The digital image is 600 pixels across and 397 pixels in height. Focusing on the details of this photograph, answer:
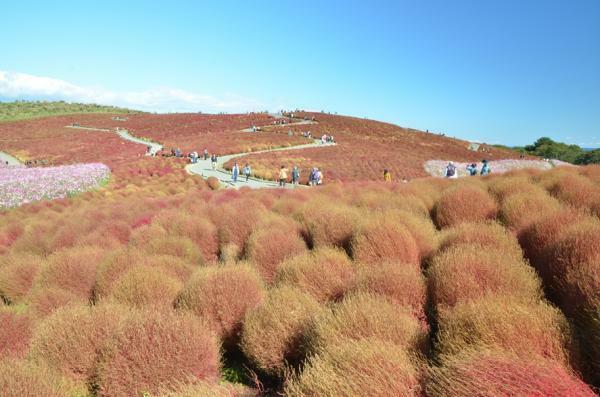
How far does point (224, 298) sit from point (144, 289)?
4.06ft

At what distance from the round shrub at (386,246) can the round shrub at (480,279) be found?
1.26 metres

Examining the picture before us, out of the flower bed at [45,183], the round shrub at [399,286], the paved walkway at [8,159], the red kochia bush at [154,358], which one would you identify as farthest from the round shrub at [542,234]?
the paved walkway at [8,159]

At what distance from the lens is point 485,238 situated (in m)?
5.49

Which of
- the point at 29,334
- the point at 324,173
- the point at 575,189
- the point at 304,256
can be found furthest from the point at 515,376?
the point at 324,173

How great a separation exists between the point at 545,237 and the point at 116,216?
11.4m

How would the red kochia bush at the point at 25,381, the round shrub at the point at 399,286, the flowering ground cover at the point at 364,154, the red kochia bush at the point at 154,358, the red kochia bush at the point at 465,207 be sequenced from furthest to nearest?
1. the flowering ground cover at the point at 364,154
2. the red kochia bush at the point at 465,207
3. the round shrub at the point at 399,286
4. the red kochia bush at the point at 154,358
5. the red kochia bush at the point at 25,381

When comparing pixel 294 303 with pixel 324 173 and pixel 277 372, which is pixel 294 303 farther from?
pixel 324 173

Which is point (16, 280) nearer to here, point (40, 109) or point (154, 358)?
point (154, 358)

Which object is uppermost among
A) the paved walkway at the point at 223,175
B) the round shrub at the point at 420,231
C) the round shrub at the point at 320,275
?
the round shrub at the point at 420,231

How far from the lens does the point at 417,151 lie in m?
46.1

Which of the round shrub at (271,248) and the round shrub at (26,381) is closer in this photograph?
the round shrub at (26,381)

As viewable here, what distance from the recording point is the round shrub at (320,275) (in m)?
5.09

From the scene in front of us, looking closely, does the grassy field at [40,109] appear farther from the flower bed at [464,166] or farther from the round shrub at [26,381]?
the round shrub at [26,381]

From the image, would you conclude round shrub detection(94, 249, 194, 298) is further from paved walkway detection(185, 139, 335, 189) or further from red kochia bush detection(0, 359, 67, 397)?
paved walkway detection(185, 139, 335, 189)
